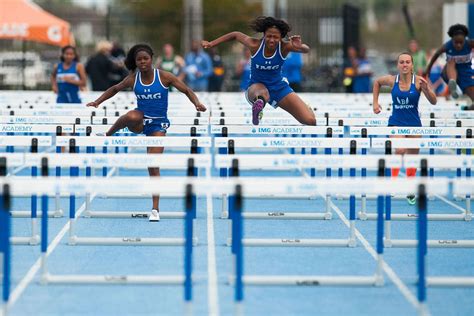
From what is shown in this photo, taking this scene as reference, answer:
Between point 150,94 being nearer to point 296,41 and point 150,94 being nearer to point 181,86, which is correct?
point 181,86

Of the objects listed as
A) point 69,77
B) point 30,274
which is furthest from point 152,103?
point 69,77

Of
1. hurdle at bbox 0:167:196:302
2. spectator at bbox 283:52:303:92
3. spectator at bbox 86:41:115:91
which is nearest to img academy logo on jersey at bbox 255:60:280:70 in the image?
hurdle at bbox 0:167:196:302

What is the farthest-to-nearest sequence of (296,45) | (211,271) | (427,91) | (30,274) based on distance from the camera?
(427,91), (296,45), (211,271), (30,274)

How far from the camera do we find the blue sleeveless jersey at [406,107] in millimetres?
14305

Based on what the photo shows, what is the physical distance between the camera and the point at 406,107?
14320 millimetres

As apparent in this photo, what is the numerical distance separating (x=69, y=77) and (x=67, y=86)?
27 centimetres

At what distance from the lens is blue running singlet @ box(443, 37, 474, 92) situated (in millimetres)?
17344

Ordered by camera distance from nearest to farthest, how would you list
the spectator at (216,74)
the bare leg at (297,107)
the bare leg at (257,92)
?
the bare leg at (257,92) → the bare leg at (297,107) → the spectator at (216,74)

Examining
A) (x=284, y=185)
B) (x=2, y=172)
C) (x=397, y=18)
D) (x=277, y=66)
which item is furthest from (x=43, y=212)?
(x=397, y=18)

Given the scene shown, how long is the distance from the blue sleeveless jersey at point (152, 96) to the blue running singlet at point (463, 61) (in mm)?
5842

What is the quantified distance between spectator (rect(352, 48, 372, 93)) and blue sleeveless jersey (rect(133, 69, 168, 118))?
1778 cm

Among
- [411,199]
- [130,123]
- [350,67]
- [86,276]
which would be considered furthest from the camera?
[350,67]

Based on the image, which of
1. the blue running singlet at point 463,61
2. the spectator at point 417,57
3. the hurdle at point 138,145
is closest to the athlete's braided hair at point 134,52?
the hurdle at point 138,145

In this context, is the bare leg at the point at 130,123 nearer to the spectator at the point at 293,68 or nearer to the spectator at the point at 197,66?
the spectator at the point at 293,68
